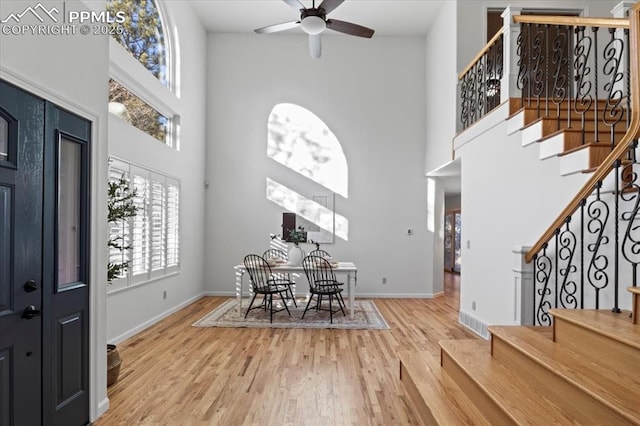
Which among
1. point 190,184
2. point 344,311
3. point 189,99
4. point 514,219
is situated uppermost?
point 189,99

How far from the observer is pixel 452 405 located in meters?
2.73

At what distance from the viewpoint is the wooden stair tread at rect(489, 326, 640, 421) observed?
73.0 inches

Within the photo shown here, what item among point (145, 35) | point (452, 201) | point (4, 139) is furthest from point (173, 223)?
point (452, 201)

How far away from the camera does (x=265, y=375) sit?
3.89m

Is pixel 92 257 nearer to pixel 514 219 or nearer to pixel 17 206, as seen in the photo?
pixel 17 206

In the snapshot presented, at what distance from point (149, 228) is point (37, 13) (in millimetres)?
3645

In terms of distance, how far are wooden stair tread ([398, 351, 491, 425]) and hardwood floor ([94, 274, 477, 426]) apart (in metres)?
0.18

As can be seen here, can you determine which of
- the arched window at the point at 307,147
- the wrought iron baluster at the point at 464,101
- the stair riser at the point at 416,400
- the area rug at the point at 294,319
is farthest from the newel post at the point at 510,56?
the arched window at the point at 307,147

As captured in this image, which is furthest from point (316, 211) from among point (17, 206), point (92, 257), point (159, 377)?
point (17, 206)

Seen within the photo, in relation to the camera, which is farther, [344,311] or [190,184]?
[190,184]

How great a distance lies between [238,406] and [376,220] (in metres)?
5.56

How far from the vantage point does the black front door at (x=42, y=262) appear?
2.20 metres

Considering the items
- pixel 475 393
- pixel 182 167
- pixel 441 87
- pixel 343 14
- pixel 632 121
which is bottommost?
pixel 475 393

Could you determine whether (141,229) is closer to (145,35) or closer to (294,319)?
(294,319)
